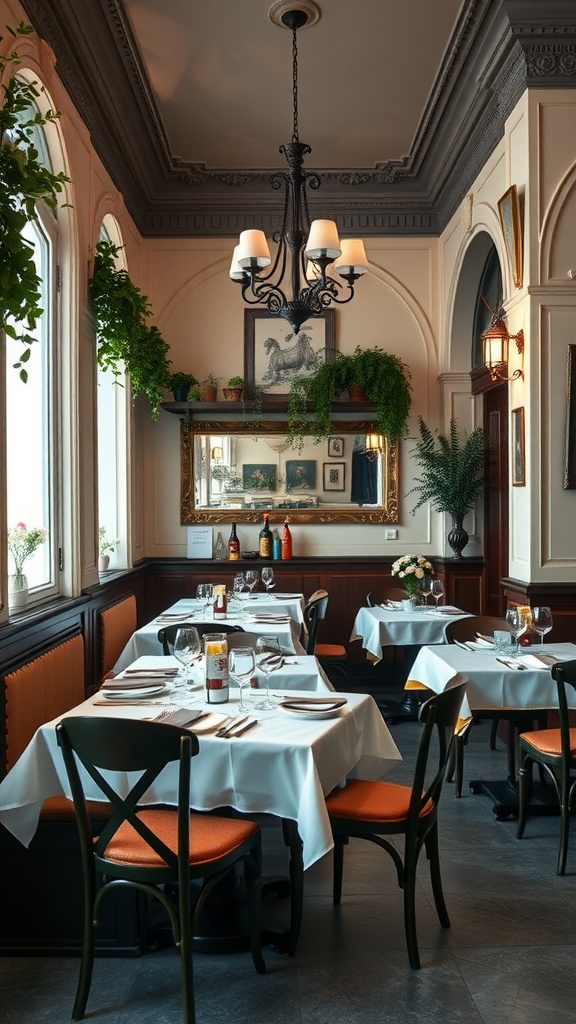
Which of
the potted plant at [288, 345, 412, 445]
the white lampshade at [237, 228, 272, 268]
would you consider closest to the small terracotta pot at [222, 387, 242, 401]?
the potted plant at [288, 345, 412, 445]

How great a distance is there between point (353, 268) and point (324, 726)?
3323 mm

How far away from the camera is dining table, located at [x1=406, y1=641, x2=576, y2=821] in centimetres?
401

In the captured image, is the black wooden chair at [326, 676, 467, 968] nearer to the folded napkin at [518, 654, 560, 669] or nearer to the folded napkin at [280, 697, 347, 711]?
the folded napkin at [280, 697, 347, 711]


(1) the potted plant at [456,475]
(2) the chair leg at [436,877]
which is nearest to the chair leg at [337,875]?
(2) the chair leg at [436,877]

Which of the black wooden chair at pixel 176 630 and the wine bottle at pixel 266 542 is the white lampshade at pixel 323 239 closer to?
the black wooden chair at pixel 176 630

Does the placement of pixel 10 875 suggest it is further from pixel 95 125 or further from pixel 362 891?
pixel 95 125

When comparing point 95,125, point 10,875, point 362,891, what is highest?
point 95,125

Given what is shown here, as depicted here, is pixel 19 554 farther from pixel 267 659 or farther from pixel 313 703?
pixel 313 703

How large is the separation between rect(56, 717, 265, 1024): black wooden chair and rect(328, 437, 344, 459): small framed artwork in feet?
18.0

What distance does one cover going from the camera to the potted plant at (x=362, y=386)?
25.2ft

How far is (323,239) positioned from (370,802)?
3.17 m

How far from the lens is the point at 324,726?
2.92 meters

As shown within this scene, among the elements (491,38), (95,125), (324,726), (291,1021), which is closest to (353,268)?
(491,38)

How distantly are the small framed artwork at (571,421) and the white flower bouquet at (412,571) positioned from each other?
1.48 meters
